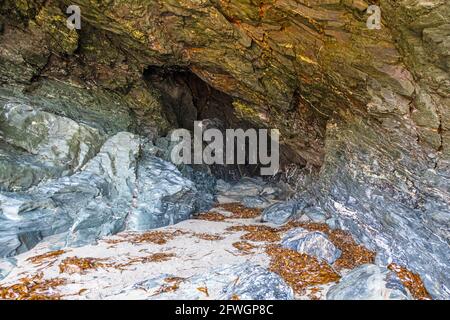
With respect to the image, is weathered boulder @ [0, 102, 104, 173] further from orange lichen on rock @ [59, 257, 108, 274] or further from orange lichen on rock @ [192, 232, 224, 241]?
orange lichen on rock @ [192, 232, 224, 241]

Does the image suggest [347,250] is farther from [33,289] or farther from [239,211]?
[33,289]

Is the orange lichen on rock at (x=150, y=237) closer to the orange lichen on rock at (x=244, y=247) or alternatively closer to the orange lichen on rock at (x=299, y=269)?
the orange lichen on rock at (x=244, y=247)

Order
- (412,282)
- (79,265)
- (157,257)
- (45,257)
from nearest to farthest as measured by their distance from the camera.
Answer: (412,282) < (79,265) < (45,257) < (157,257)

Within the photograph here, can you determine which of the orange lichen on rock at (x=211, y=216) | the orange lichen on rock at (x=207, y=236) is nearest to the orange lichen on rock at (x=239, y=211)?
the orange lichen on rock at (x=211, y=216)

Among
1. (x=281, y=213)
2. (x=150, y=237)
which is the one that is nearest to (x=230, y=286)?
(x=150, y=237)

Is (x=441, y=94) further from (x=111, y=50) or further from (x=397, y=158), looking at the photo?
(x=111, y=50)
